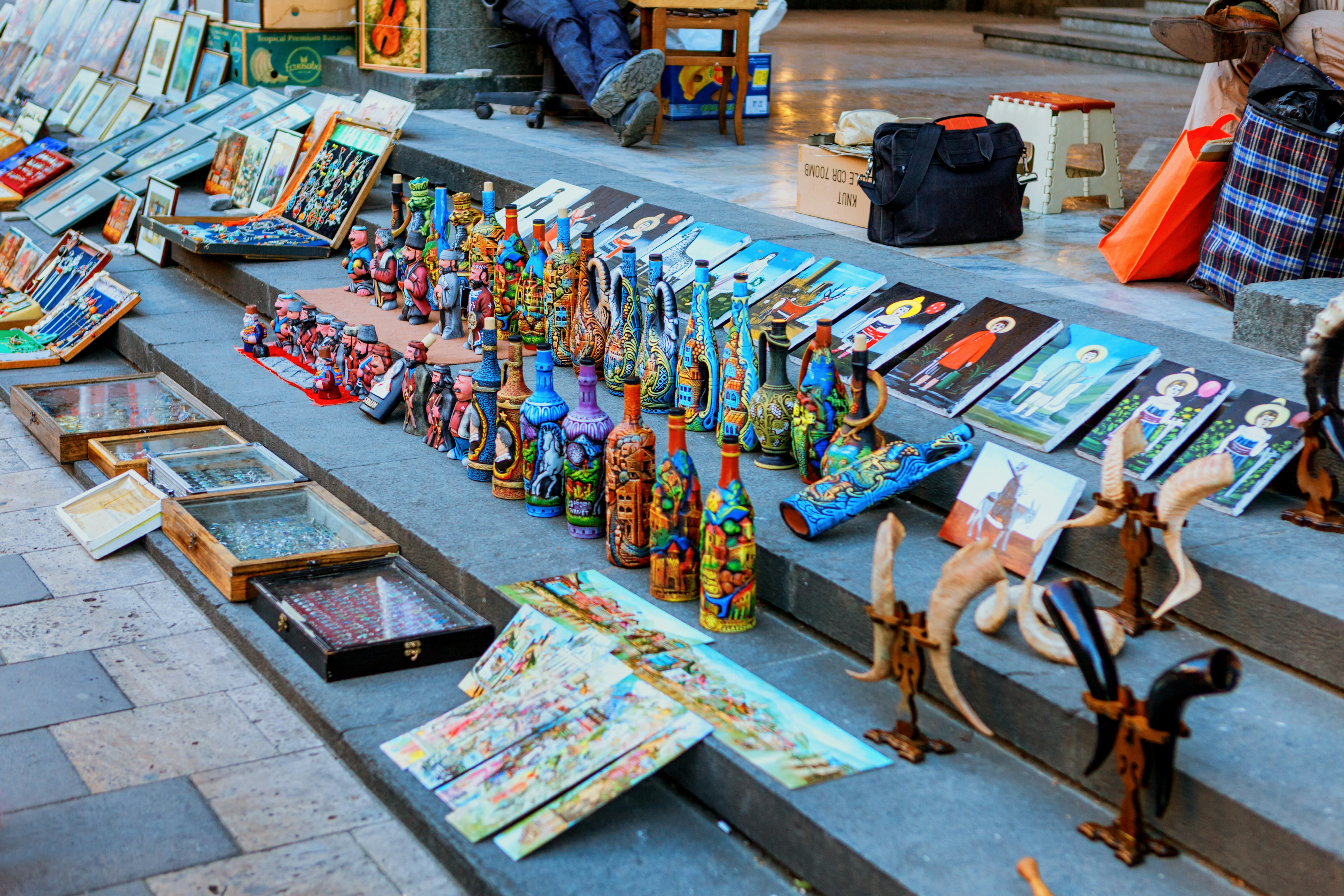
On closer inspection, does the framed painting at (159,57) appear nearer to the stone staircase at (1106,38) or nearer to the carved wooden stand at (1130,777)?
the stone staircase at (1106,38)

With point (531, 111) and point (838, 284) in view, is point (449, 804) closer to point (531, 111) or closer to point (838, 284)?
point (838, 284)

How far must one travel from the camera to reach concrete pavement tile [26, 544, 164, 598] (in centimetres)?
374

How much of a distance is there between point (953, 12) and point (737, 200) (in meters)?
13.3

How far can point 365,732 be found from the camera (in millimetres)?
2828

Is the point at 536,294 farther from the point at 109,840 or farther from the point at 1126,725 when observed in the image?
the point at 1126,725

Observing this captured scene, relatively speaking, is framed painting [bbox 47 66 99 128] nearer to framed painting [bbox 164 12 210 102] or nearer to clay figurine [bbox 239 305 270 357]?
framed painting [bbox 164 12 210 102]

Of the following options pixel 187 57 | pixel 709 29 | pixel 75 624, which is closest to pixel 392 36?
pixel 187 57

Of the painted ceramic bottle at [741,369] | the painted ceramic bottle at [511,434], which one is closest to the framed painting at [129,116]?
the painted ceramic bottle at [511,434]

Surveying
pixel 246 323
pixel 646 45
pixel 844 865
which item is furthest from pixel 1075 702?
pixel 646 45

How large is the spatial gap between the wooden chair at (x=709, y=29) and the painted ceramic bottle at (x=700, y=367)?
3557 mm

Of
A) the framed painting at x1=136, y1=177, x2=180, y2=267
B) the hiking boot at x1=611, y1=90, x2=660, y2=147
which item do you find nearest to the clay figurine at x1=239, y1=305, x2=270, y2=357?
the framed painting at x1=136, y1=177, x2=180, y2=267

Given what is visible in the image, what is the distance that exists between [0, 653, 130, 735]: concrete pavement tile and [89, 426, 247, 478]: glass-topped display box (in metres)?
1.10

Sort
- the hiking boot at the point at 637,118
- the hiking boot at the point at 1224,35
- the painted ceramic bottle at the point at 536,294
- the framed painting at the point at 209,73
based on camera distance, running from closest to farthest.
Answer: the painted ceramic bottle at the point at 536,294 < the hiking boot at the point at 1224,35 < the hiking boot at the point at 637,118 < the framed painting at the point at 209,73

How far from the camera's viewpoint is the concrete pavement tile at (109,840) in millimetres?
2482
